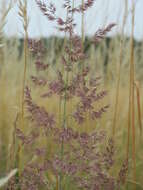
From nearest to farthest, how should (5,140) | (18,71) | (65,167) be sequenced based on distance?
(65,167), (5,140), (18,71)

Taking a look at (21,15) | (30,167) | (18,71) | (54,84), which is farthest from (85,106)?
(18,71)

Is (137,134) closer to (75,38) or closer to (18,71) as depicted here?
(18,71)

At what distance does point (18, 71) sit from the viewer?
4605 millimetres

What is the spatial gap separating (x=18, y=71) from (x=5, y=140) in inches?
66.7

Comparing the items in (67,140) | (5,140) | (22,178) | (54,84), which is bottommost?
(5,140)

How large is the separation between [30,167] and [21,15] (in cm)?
39

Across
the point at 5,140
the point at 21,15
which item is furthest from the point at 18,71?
the point at 21,15

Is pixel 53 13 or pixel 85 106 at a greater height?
pixel 53 13

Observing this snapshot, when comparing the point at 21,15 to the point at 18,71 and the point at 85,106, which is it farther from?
the point at 18,71

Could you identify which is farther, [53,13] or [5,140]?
[5,140]

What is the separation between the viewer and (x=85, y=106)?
107cm

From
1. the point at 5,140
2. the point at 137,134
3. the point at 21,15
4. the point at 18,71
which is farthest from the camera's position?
the point at 18,71

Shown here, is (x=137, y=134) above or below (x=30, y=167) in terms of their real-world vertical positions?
below

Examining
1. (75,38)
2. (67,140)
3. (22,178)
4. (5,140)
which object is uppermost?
(75,38)
